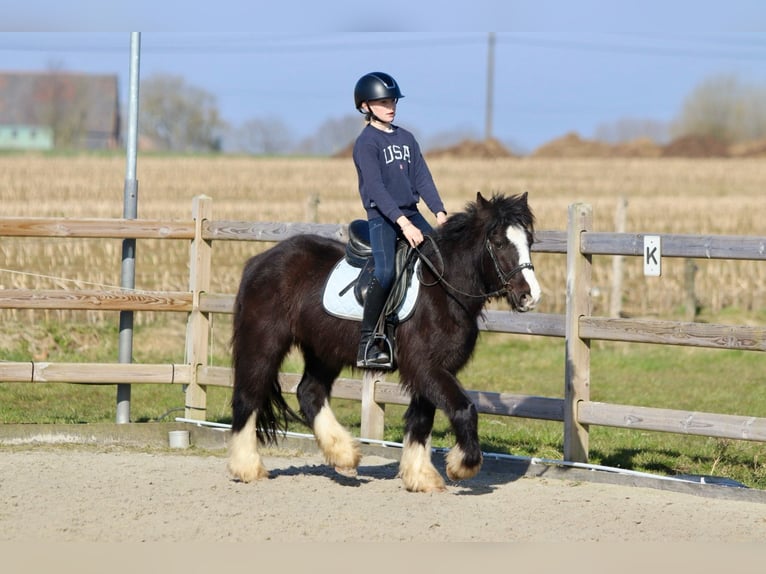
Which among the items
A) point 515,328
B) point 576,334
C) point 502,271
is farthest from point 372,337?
point 576,334

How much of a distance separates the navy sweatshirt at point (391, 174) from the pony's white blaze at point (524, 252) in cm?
68

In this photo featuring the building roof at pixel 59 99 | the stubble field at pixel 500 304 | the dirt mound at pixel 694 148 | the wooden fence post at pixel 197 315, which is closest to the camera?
the wooden fence post at pixel 197 315

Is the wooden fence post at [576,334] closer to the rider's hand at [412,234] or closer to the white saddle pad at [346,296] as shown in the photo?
the white saddle pad at [346,296]

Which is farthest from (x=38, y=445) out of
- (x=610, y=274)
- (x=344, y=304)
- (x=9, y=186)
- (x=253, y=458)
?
(x=9, y=186)

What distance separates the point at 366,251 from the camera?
7.38m

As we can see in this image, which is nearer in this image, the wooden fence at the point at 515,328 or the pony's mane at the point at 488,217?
the pony's mane at the point at 488,217

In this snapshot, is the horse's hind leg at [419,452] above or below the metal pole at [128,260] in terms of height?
below

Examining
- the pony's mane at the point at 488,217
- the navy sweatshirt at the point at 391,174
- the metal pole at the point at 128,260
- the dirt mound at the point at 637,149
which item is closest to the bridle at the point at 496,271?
Answer: the pony's mane at the point at 488,217

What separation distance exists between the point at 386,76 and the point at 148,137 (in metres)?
92.8

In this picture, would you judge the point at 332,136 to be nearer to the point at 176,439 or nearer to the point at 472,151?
the point at 472,151

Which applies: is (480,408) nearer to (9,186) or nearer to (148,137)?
(9,186)

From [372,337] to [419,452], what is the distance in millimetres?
856

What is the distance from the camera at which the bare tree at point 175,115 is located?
95.8 m

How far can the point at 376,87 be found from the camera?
282 inches
